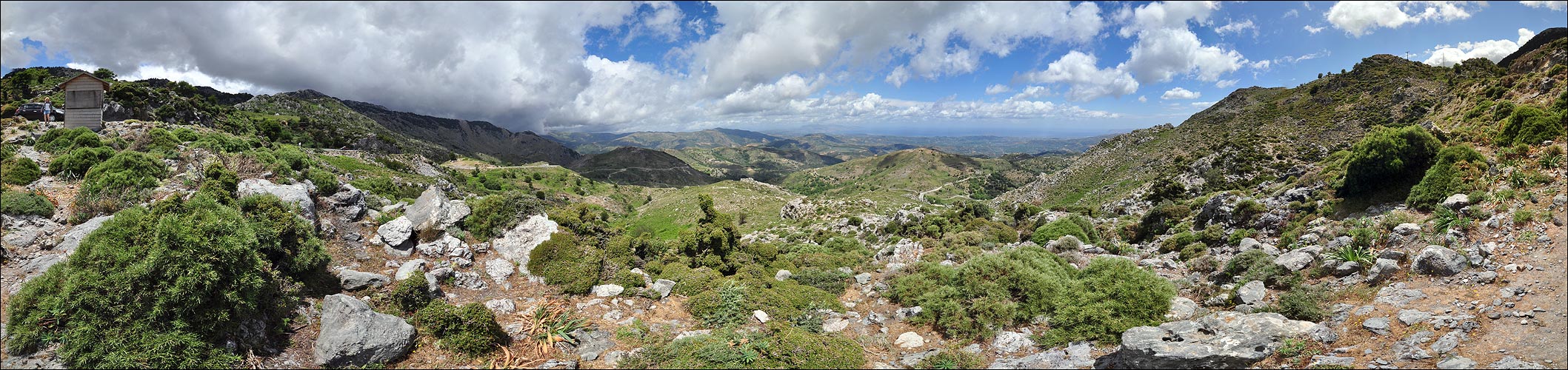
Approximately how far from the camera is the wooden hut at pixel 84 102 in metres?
21.1

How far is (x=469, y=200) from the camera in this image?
1844 centimetres

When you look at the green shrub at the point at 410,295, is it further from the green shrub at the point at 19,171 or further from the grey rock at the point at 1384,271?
the grey rock at the point at 1384,271

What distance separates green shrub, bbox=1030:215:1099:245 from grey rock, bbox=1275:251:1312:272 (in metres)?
10.2

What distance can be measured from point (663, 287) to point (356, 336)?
24.4 feet

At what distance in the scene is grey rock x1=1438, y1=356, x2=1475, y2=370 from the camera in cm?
728

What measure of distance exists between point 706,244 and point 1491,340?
18.5 m

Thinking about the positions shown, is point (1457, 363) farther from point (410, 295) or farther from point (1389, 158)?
point (410, 295)

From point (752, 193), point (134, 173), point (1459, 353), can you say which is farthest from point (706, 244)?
point (752, 193)

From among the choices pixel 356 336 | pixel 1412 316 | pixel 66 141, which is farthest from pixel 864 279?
pixel 66 141

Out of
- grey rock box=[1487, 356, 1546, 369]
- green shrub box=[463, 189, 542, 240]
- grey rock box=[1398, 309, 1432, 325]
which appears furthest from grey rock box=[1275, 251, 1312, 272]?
green shrub box=[463, 189, 542, 240]

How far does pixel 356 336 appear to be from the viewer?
913cm

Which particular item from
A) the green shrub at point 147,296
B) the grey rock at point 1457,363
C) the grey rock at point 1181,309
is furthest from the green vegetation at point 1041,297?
the green shrub at point 147,296

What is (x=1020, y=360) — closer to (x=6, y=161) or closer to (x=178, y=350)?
(x=178, y=350)

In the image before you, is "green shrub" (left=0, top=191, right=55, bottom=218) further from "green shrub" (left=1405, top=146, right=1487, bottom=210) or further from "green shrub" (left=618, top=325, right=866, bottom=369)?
"green shrub" (left=1405, top=146, right=1487, bottom=210)
